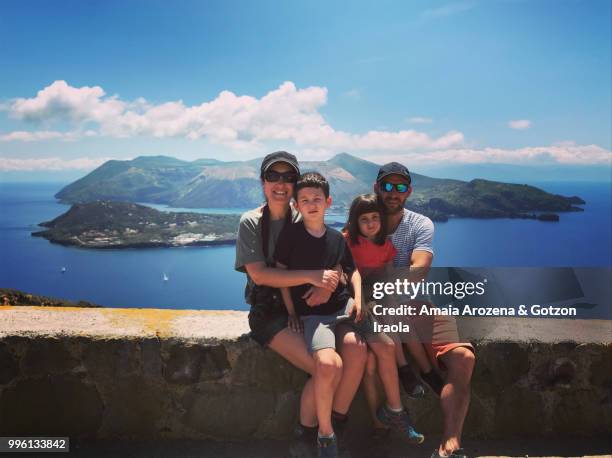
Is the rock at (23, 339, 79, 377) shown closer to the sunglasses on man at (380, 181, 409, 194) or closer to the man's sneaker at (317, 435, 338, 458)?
the man's sneaker at (317, 435, 338, 458)

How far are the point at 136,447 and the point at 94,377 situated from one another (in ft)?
1.32

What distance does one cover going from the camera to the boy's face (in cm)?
242

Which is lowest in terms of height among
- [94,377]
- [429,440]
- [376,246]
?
[429,440]

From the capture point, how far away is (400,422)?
2314 millimetres

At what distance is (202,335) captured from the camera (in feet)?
7.97

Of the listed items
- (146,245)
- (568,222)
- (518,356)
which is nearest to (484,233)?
(568,222)

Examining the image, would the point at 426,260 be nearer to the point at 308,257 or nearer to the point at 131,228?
the point at 308,257

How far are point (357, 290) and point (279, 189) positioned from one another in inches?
25.4

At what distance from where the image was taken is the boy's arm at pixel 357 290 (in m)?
2.38

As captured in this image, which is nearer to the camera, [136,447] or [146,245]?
[136,447]

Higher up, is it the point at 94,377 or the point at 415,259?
the point at 415,259

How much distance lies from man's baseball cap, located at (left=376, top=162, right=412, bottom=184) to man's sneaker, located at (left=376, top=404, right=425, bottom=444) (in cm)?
126

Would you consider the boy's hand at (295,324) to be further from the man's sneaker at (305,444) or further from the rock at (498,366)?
the rock at (498,366)

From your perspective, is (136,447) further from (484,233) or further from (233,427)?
(484,233)
